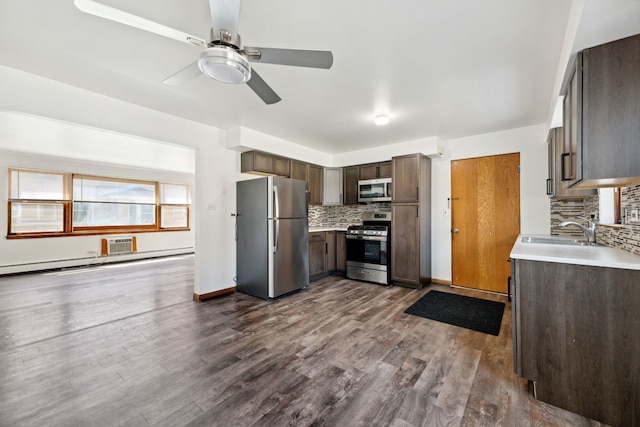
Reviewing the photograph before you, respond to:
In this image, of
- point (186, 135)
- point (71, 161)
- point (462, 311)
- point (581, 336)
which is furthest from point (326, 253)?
point (71, 161)

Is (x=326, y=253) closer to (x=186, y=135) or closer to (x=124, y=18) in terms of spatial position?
(x=186, y=135)

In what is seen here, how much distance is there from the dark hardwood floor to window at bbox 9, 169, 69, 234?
2.58 m

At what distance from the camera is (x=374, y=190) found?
4867 mm

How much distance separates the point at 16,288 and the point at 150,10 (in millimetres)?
5340

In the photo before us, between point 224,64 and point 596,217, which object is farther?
point 596,217

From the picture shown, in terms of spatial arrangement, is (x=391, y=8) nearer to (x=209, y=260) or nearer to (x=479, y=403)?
(x=479, y=403)

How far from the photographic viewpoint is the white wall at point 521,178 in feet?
12.0

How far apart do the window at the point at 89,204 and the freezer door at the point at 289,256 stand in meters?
5.27

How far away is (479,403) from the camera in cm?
167

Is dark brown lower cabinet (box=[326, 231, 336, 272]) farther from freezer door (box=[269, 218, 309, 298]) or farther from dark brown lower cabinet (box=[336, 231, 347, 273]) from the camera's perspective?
freezer door (box=[269, 218, 309, 298])

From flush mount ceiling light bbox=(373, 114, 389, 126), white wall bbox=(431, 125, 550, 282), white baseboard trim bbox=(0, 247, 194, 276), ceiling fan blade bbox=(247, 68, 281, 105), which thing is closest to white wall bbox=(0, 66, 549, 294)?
white wall bbox=(431, 125, 550, 282)

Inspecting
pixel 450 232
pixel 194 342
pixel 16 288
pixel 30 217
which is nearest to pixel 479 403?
pixel 194 342

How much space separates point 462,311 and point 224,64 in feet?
11.8

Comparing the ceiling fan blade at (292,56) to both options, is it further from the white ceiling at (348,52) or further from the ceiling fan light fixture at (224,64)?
the white ceiling at (348,52)
